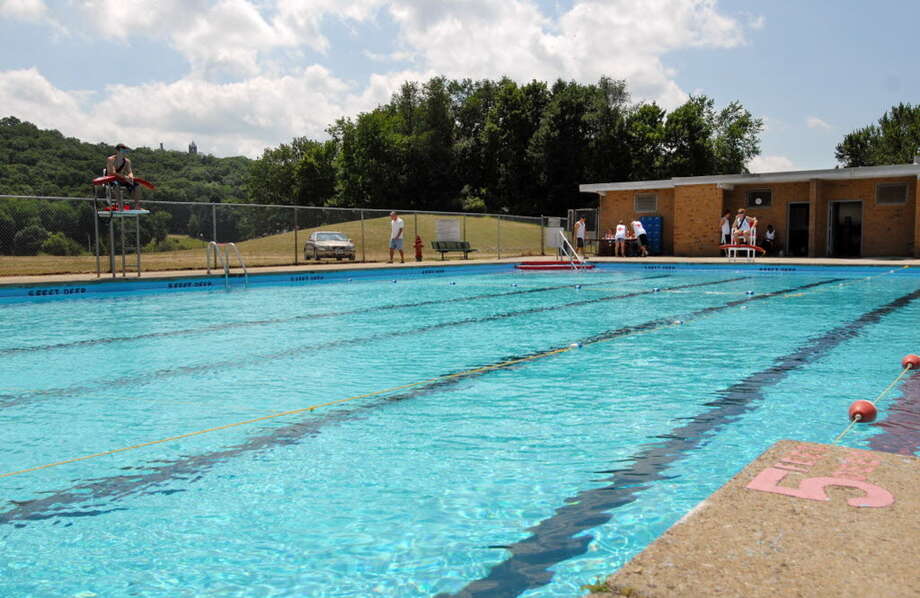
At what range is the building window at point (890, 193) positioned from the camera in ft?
81.6

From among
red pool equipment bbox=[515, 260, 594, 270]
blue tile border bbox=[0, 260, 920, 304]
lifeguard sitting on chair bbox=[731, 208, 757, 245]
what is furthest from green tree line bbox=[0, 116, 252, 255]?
lifeguard sitting on chair bbox=[731, 208, 757, 245]

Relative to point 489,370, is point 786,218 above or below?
above

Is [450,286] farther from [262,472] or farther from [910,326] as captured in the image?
[262,472]

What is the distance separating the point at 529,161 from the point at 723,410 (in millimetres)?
56144

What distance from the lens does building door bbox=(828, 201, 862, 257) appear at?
86.9 feet

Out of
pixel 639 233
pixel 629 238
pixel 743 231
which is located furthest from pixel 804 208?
pixel 629 238

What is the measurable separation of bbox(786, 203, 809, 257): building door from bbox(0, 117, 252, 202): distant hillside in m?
25.9

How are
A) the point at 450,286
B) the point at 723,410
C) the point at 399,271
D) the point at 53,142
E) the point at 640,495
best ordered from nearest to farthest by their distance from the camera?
the point at 640,495, the point at 723,410, the point at 450,286, the point at 399,271, the point at 53,142

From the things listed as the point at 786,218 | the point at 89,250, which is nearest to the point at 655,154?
the point at 786,218

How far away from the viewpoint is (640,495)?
3684mm

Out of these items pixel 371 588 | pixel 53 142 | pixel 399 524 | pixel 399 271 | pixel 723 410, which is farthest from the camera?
pixel 53 142

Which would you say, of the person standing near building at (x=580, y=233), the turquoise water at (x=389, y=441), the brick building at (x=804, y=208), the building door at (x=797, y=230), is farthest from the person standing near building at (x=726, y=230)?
the turquoise water at (x=389, y=441)

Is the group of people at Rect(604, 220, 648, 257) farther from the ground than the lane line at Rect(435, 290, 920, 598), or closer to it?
farther from the ground

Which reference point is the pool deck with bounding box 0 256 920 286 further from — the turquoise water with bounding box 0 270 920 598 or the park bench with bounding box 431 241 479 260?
Result: the turquoise water with bounding box 0 270 920 598
